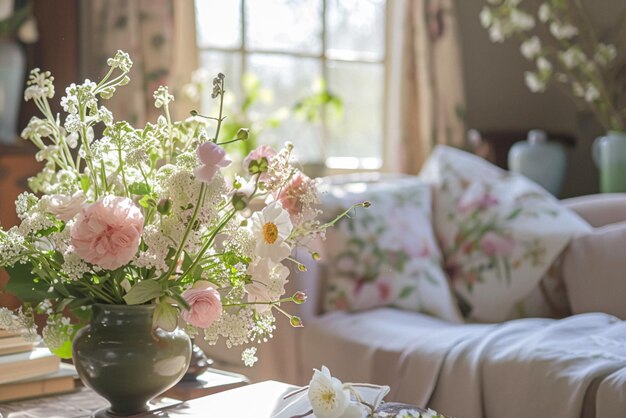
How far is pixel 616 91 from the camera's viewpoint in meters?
4.11

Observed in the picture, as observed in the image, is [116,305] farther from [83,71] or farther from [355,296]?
[83,71]

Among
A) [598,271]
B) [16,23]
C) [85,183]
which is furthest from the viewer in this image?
[16,23]

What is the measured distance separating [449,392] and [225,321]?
1.07 m

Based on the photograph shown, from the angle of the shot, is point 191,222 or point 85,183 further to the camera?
point 85,183

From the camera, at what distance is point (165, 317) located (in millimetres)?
1188

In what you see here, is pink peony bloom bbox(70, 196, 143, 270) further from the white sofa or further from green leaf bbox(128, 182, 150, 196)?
the white sofa

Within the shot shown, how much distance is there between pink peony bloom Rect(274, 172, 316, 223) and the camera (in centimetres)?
123

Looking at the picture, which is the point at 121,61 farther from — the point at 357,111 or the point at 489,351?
the point at 357,111

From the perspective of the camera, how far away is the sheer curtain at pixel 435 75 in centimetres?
417

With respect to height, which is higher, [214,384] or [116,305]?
[116,305]

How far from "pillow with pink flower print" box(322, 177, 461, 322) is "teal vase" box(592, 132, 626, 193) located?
35.7 inches

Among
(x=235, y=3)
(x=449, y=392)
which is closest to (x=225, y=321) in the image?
(x=449, y=392)

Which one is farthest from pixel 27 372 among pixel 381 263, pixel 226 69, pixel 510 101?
pixel 510 101

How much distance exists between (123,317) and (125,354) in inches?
2.0
